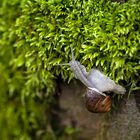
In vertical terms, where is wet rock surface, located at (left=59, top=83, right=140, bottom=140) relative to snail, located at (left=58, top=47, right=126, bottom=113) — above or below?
below

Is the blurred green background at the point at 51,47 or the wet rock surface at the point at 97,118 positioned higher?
the blurred green background at the point at 51,47

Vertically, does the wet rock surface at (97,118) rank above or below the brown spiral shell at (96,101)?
below

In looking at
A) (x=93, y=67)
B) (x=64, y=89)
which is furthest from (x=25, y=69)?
(x=93, y=67)

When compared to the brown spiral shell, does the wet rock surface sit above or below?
below

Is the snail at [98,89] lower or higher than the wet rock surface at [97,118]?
higher

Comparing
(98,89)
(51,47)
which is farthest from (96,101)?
(51,47)

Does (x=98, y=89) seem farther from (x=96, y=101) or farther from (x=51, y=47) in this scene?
(x=51, y=47)
